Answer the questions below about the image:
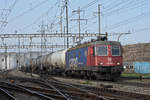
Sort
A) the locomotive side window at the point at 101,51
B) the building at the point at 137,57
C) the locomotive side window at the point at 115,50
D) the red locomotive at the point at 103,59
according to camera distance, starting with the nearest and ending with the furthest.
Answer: the red locomotive at the point at 103,59 < the locomotive side window at the point at 101,51 < the locomotive side window at the point at 115,50 < the building at the point at 137,57

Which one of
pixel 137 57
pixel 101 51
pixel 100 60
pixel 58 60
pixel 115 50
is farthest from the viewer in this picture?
pixel 137 57

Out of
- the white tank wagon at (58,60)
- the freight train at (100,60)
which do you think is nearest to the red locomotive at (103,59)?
the freight train at (100,60)

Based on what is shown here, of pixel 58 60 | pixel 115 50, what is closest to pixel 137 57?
pixel 58 60

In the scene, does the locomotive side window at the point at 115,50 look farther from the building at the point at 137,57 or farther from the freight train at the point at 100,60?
the building at the point at 137,57

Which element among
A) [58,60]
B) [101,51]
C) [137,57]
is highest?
[101,51]

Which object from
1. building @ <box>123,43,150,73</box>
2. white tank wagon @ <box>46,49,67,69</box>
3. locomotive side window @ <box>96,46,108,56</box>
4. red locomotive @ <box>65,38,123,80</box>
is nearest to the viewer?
red locomotive @ <box>65,38,123,80</box>

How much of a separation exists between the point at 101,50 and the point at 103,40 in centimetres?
174

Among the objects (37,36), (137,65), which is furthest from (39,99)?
(37,36)

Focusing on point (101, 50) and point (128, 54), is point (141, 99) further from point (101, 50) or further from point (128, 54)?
point (128, 54)

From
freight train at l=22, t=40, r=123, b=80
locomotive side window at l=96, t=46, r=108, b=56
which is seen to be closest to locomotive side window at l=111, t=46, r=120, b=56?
freight train at l=22, t=40, r=123, b=80

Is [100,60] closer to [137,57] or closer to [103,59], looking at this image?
[103,59]

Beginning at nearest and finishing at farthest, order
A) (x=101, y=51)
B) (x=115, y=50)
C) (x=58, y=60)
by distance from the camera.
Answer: (x=101, y=51)
(x=115, y=50)
(x=58, y=60)

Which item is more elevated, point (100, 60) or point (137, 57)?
point (137, 57)

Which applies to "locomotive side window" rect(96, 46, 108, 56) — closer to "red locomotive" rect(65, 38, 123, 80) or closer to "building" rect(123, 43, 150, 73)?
"red locomotive" rect(65, 38, 123, 80)
